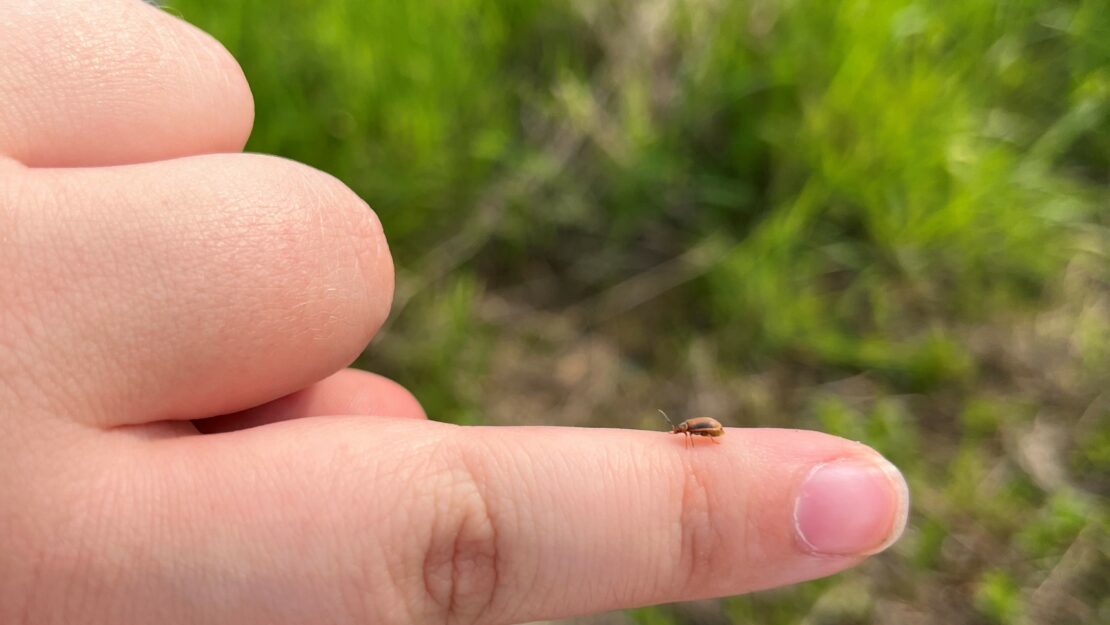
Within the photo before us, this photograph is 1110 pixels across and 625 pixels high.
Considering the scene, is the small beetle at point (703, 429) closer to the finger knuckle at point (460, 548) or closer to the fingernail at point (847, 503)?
the fingernail at point (847, 503)

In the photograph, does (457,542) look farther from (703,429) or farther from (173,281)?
(173,281)

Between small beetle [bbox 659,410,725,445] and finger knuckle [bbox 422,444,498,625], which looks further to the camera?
small beetle [bbox 659,410,725,445]

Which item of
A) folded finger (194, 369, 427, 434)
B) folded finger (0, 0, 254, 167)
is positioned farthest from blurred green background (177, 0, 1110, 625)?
folded finger (0, 0, 254, 167)

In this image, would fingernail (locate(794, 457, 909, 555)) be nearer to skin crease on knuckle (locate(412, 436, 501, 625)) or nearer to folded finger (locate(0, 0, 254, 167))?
skin crease on knuckle (locate(412, 436, 501, 625))

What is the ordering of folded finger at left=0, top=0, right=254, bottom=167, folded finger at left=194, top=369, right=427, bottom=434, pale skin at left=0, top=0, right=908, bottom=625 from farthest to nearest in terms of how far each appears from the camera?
1. folded finger at left=194, top=369, right=427, bottom=434
2. folded finger at left=0, top=0, right=254, bottom=167
3. pale skin at left=0, top=0, right=908, bottom=625

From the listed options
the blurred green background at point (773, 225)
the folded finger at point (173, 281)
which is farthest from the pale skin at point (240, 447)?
the blurred green background at point (773, 225)

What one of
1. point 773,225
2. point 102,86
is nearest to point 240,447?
point 102,86

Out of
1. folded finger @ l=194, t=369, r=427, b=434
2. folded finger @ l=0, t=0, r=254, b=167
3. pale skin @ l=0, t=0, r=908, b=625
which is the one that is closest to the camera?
pale skin @ l=0, t=0, r=908, b=625
